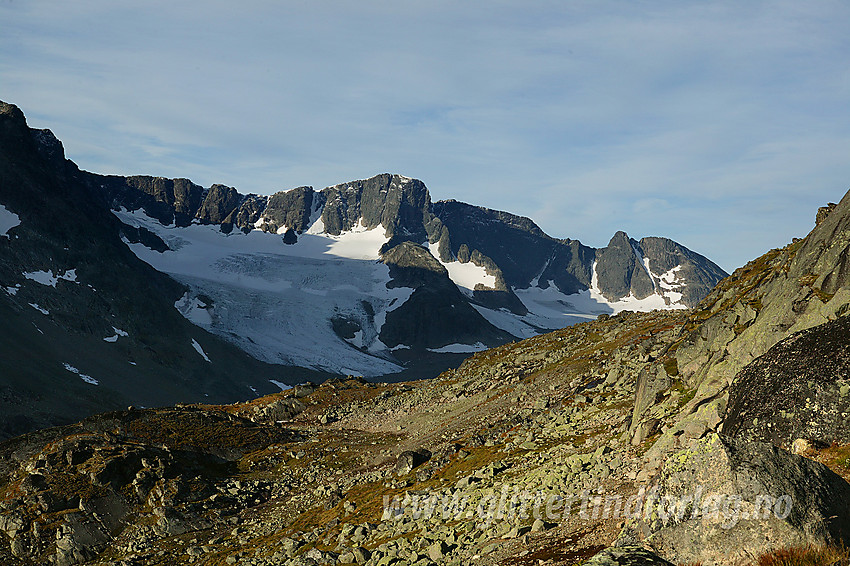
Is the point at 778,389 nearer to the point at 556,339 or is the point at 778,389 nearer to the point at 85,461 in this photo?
the point at 85,461

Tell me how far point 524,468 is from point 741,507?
1779 cm

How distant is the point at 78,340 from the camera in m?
198

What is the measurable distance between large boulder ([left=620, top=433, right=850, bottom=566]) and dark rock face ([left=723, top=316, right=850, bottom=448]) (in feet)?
15.0

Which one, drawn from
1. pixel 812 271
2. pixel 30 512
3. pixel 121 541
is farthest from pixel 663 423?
pixel 30 512

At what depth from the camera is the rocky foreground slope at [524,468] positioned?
38.3ft

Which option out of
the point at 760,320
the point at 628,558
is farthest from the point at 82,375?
the point at 628,558

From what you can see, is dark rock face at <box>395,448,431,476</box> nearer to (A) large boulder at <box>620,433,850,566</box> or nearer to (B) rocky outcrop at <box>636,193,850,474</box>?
(B) rocky outcrop at <box>636,193,850,474</box>

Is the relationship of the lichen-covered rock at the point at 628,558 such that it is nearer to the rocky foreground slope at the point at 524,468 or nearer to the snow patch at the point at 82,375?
the rocky foreground slope at the point at 524,468

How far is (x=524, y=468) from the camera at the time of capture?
2828 centimetres

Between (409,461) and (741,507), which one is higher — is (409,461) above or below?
below

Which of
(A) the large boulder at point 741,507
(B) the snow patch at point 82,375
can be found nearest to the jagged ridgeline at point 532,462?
(A) the large boulder at point 741,507

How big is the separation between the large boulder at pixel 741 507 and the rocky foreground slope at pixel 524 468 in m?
0.03

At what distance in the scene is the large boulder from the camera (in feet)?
35.5

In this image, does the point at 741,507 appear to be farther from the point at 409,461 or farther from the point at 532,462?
the point at 409,461
